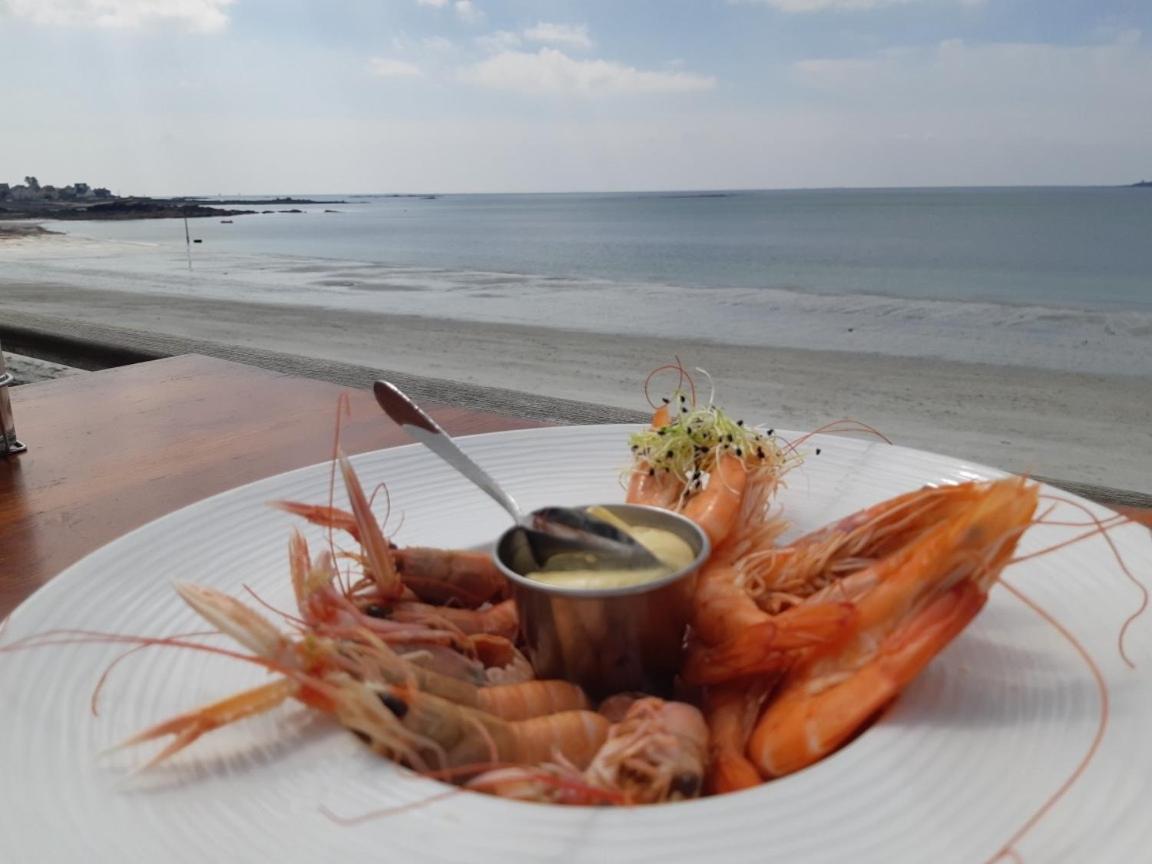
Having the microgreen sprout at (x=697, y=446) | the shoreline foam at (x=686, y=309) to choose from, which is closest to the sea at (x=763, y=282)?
the shoreline foam at (x=686, y=309)

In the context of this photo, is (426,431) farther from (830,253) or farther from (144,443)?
(830,253)

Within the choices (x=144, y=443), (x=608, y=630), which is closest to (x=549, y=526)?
(x=608, y=630)

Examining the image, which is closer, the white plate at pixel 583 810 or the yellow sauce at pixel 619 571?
the white plate at pixel 583 810

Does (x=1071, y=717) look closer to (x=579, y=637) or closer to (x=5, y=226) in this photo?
(x=579, y=637)

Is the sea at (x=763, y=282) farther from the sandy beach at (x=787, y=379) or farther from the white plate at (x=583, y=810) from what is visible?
the white plate at (x=583, y=810)

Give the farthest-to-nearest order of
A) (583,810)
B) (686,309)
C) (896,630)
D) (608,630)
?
(686,309) → (608,630) → (896,630) → (583,810)

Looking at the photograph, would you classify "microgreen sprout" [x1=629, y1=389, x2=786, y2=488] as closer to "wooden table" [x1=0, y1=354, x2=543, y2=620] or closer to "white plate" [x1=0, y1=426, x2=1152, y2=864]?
"wooden table" [x1=0, y1=354, x2=543, y2=620]
